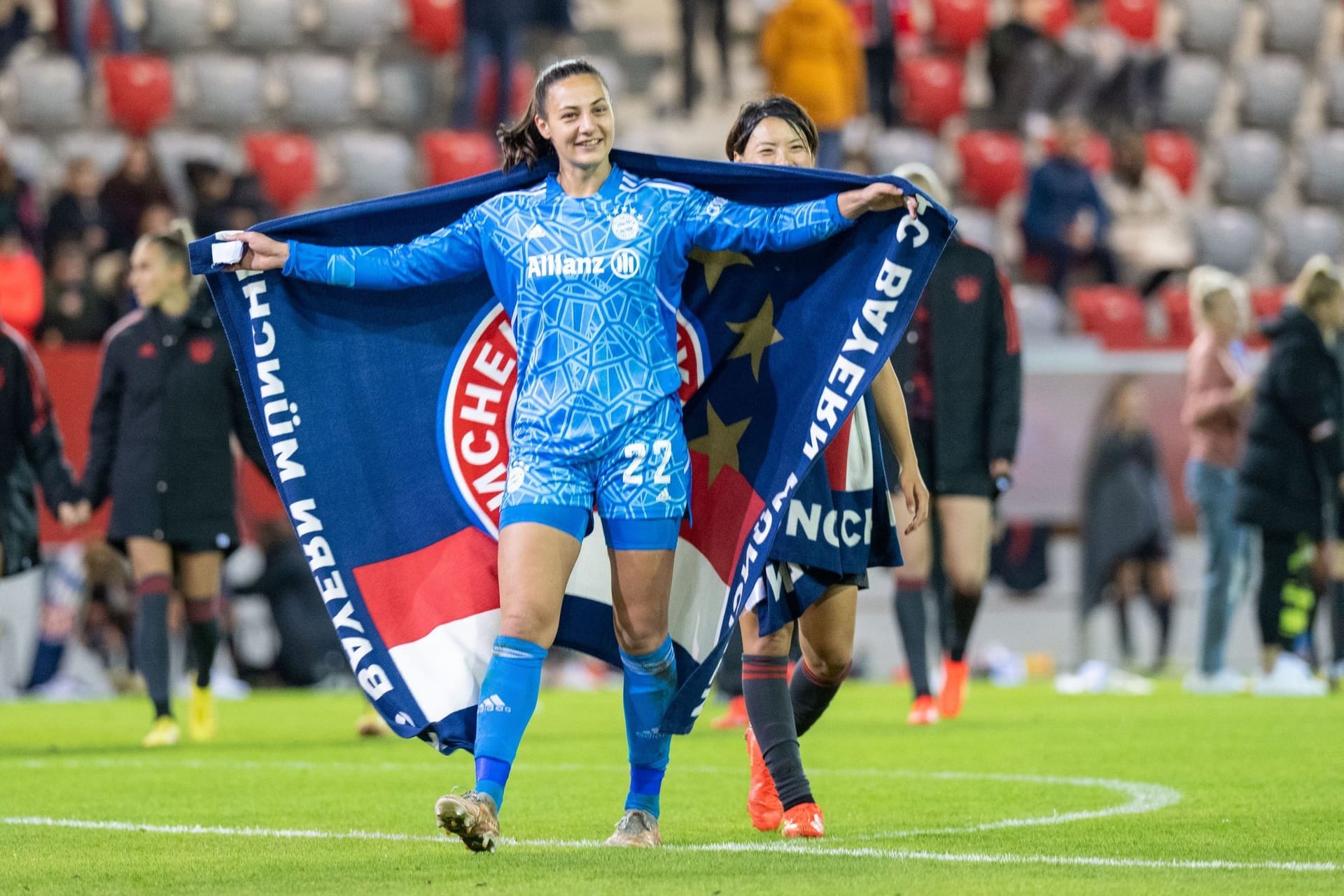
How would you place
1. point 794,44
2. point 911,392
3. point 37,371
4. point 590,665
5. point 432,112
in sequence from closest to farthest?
point 37,371 → point 911,392 → point 590,665 → point 794,44 → point 432,112

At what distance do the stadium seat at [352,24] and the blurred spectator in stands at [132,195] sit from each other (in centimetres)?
407

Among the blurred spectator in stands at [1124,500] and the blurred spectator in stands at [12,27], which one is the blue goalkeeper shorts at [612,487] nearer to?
the blurred spectator in stands at [1124,500]

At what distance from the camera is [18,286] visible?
14.6 m

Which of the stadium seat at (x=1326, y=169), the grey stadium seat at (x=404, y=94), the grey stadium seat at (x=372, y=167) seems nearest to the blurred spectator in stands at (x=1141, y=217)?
the stadium seat at (x=1326, y=169)

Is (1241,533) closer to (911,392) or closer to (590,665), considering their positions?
(911,392)

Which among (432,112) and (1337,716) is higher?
(432,112)

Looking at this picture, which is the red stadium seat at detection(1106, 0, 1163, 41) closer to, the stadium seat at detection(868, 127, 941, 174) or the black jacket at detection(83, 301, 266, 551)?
the stadium seat at detection(868, 127, 941, 174)

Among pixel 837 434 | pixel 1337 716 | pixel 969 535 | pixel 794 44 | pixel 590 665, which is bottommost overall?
pixel 590 665

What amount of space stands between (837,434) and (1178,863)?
1.58 m

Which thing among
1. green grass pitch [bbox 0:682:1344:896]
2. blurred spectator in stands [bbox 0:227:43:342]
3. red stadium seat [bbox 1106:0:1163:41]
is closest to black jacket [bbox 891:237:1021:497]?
green grass pitch [bbox 0:682:1344:896]

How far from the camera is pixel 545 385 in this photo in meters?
5.38

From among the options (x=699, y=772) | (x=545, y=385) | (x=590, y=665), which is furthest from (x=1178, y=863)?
(x=590, y=665)

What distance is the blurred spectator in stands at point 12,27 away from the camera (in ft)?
58.5

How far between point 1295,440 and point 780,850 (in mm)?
7594
